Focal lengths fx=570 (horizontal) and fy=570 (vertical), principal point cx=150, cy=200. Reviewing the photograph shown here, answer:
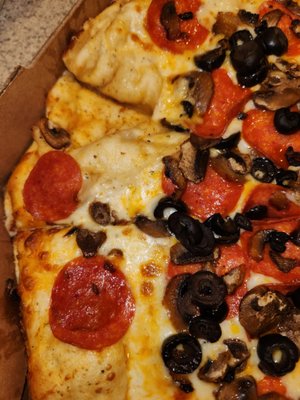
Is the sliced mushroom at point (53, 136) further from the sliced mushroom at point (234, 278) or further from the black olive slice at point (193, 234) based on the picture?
the sliced mushroom at point (234, 278)

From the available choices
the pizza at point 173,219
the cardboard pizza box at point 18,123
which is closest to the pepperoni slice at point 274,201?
the pizza at point 173,219

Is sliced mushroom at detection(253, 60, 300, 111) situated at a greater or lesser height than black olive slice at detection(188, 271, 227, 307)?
greater

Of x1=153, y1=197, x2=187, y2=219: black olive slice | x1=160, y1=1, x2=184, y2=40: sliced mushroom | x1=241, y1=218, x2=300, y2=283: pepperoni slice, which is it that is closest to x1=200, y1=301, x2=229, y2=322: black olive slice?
x1=241, y1=218, x2=300, y2=283: pepperoni slice

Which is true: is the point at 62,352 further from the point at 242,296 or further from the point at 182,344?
the point at 242,296

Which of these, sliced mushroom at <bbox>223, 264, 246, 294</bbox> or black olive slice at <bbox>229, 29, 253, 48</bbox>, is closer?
sliced mushroom at <bbox>223, 264, 246, 294</bbox>

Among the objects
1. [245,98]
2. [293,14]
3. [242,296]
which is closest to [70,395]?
[242,296]

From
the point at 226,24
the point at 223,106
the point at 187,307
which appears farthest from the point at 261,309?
the point at 226,24

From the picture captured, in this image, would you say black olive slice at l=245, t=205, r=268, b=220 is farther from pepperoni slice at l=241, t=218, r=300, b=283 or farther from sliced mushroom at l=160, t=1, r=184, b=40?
sliced mushroom at l=160, t=1, r=184, b=40
